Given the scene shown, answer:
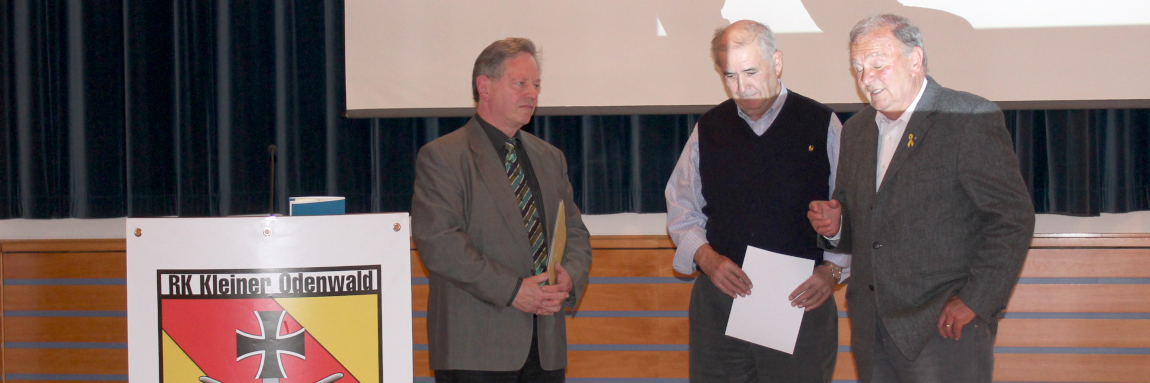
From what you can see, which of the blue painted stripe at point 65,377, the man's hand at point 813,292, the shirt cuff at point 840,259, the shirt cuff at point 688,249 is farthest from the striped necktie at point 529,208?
the blue painted stripe at point 65,377

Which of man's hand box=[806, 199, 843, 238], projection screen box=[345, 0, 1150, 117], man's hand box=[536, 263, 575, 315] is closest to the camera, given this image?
man's hand box=[806, 199, 843, 238]

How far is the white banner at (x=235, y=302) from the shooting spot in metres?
1.49

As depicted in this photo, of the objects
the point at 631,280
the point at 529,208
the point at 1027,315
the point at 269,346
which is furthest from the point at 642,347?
the point at 269,346

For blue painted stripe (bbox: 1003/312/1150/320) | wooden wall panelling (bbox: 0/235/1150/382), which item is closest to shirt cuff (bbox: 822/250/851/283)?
wooden wall panelling (bbox: 0/235/1150/382)

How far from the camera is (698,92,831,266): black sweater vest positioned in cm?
191

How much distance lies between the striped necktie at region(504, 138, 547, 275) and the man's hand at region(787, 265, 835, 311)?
67cm

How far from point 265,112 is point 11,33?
4.27 ft

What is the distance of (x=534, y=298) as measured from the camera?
1792mm

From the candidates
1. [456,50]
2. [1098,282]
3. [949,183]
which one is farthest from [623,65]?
[1098,282]

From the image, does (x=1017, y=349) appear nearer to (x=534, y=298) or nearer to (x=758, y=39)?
(x=758, y=39)

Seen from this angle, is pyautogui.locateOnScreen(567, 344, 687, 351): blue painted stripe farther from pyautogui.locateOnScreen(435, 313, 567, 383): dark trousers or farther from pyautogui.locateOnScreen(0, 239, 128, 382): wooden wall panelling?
pyautogui.locateOnScreen(0, 239, 128, 382): wooden wall panelling

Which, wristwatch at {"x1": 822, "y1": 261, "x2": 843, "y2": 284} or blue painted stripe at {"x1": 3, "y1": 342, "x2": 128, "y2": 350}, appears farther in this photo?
blue painted stripe at {"x1": 3, "y1": 342, "x2": 128, "y2": 350}

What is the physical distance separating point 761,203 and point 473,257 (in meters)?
0.78

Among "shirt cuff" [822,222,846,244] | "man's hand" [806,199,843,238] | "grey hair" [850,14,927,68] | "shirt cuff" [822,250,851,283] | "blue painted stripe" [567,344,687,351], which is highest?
"grey hair" [850,14,927,68]
